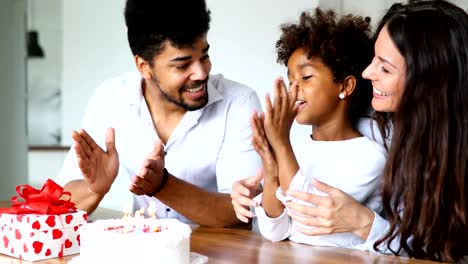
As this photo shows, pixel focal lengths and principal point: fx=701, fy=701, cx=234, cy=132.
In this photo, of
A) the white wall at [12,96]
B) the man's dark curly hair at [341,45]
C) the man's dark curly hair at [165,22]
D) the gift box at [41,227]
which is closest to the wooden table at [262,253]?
the gift box at [41,227]

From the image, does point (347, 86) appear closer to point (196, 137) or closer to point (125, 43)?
point (196, 137)

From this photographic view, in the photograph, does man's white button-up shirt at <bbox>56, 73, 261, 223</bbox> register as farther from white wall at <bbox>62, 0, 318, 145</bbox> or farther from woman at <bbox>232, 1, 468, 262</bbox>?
white wall at <bbox>62, 0, 318, 145</bbox>

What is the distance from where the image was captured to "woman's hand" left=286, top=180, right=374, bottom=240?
162cm

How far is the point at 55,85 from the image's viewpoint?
4688mm

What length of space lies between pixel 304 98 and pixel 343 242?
41cm

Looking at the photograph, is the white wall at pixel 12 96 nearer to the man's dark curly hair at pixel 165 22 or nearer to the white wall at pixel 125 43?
A: the white wall at pixel 125 43

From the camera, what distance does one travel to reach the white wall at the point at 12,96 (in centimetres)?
382

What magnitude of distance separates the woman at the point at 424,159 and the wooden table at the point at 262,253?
0.09m

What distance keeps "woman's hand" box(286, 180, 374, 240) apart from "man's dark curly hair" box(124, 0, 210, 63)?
2.30 feet

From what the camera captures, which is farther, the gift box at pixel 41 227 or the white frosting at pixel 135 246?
the gift box at pixel 41 227

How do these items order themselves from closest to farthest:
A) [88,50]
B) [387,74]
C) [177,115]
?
[387,74] < [177,115] < [88,50]

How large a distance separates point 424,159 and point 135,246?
Result: 2.49ft

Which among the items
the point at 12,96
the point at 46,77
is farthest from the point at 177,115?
the point at 46,77

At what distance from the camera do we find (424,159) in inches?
65.7
